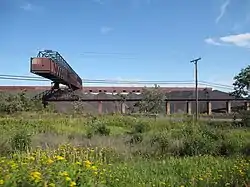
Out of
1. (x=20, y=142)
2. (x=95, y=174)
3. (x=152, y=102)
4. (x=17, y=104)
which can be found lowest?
(x=20, y=142)

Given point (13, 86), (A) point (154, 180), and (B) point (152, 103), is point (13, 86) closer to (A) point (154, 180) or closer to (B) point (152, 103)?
(B) point (152, 103)

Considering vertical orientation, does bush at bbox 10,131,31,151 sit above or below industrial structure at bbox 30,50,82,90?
below

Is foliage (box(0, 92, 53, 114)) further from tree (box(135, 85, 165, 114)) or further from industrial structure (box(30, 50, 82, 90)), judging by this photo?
tree (box(135, 85, 165, 114))

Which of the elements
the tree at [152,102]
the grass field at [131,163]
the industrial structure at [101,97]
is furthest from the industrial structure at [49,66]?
the grass field at [131,163]

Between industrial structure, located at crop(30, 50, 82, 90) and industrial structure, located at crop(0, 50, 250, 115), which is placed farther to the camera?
industrial structure, located at crop(0, 50, 250, 115)

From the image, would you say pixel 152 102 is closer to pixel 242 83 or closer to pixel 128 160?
pixel 242 83

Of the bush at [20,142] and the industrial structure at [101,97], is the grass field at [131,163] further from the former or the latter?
the industrial structure at [101,97]

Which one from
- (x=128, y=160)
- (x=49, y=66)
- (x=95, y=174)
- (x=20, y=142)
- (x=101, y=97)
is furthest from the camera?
(x=101, y=97)

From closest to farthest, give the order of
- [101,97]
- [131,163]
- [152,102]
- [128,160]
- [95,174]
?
1. [95,174]
2. [131,163]
3. [128,160]
4. [152,102]
5. [101,97]

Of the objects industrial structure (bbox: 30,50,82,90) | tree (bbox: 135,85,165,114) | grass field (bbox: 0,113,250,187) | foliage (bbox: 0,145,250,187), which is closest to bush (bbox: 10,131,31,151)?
grass field (bbox: 0,113,250,187)

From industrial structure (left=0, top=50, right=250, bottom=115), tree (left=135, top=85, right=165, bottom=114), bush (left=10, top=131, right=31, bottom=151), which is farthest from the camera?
tree (left=135, top=85, right=165, bottom=114)

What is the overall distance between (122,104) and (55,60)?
18.4 m

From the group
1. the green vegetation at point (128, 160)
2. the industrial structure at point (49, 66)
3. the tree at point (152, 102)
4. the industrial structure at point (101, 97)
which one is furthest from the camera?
the tree at point (152, 102)

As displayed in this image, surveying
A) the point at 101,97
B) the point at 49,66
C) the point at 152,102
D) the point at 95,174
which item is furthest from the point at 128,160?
the point at 101,97
